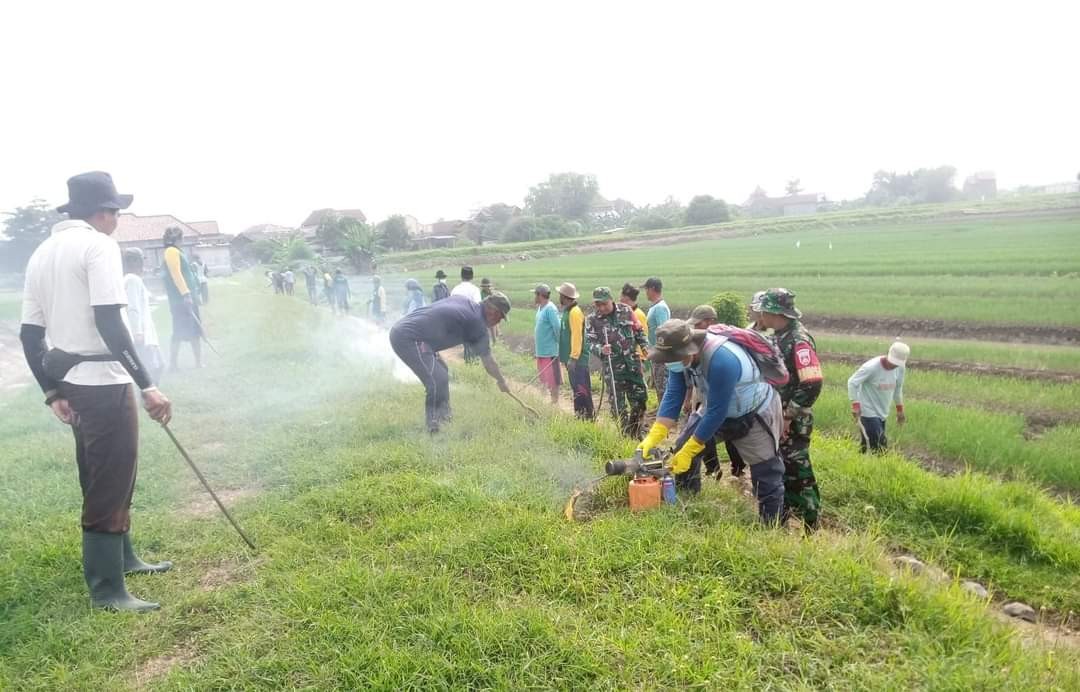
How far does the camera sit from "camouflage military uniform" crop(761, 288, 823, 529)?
Answer: 427cm

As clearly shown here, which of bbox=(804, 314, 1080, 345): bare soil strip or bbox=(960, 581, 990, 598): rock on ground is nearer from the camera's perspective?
bbox=(960, 581, 990, 598): rock on ground

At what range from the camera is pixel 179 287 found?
8.68m

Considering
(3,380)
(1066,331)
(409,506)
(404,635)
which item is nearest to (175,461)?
(409,506)

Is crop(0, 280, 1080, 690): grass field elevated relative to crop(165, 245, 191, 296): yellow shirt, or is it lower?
lower

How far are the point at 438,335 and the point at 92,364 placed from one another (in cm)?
320

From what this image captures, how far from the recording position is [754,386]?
3.94m

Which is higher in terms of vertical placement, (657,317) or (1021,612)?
(657,317)

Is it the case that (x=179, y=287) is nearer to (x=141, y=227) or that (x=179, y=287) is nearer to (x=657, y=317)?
(x=657, y=317)

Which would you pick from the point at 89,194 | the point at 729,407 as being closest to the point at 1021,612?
the point at 729,407

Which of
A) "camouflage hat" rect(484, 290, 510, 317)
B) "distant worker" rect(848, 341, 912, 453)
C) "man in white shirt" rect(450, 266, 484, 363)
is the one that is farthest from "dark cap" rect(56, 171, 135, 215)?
"distant worker" rect(848, 341, 912, 453)

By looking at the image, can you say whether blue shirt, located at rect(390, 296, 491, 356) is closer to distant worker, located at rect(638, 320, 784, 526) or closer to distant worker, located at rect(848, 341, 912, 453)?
distant worker, located at rect(638, 320, 784, 526)

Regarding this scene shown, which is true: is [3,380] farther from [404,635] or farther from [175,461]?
[404,635]

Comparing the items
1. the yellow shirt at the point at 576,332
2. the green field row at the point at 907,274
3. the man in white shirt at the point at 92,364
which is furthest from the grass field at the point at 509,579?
the green field row at the point at 907,274

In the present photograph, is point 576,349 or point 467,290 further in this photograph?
point 467,290
